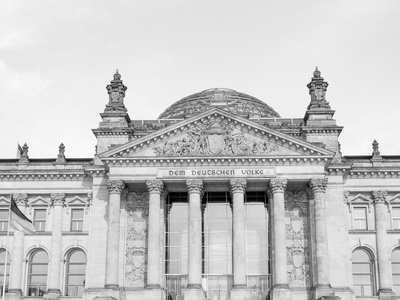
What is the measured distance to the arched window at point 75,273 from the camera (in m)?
A: 56.6

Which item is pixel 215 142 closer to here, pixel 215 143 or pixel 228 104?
pixel 215 143

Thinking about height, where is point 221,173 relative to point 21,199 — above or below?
above

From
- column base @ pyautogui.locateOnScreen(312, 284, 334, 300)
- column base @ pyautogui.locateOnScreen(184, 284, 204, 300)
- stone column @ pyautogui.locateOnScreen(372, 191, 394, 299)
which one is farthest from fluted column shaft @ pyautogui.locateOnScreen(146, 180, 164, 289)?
stone column @ pyautogui.locateOnScreen(372, 191, 394, 299)

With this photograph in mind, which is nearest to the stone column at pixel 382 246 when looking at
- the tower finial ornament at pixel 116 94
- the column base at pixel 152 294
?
the column base at pixel 152 294

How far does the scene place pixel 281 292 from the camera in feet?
167

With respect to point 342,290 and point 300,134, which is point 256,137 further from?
point 342,290

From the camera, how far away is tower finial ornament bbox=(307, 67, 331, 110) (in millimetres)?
58969

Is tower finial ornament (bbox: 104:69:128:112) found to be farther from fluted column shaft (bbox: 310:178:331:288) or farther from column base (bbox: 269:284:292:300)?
column base (bbox: 269:284:292:300)

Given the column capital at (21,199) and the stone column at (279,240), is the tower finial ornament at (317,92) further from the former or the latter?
the column capital at (21,199)

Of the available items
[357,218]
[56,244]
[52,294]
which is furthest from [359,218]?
→ [52,294]

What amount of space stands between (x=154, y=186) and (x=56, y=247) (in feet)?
33.2

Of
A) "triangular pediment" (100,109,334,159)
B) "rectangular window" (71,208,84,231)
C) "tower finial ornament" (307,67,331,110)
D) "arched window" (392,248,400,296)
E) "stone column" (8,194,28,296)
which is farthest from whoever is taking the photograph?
"tower finial ornament" (307,67,331,110)

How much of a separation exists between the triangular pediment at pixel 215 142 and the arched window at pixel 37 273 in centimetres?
1070

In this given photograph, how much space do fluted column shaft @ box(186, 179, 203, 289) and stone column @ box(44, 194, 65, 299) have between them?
11.5 m
